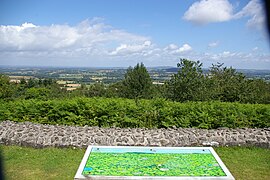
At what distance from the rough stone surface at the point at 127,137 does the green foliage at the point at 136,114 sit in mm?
471

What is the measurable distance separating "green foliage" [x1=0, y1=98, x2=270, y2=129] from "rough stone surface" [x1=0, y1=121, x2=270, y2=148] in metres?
0.47

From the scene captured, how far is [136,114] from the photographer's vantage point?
24.4 ft

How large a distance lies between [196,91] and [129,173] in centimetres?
1010

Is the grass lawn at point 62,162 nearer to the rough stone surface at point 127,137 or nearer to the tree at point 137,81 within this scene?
the rough stone surface at point 127,137

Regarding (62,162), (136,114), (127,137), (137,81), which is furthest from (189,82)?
(137,81)

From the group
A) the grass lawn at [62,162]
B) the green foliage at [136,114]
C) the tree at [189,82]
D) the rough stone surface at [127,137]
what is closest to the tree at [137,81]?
the tree at [189,82]

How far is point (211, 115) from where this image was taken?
23.4 feet

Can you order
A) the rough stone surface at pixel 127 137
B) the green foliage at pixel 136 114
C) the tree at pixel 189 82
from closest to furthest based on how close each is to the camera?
the rough stone surface at pixel 127 137 < the green foliage at pixel 136 114 < the tree at pixel 189 82

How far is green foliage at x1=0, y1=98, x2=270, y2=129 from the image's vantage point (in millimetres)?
7098

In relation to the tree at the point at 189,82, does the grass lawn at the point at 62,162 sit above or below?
below

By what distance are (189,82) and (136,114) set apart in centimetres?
629

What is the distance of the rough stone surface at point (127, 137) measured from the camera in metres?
5.83

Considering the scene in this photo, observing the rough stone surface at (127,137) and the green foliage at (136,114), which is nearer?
the rough stone surface at (127,137)

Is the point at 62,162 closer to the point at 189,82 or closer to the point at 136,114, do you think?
the point at 136,114
